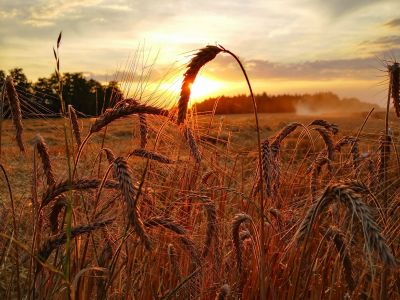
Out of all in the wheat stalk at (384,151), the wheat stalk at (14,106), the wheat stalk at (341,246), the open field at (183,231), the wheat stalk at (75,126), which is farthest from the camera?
the wheat stalk at (75,126)

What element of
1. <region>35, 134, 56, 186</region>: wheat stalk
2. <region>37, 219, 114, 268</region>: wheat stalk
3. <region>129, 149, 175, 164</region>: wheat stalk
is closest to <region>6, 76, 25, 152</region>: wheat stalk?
<region>35, 134, 56, 186</region>: wheat stalk

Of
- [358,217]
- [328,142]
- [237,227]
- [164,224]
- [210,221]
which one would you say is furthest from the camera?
[328,142]

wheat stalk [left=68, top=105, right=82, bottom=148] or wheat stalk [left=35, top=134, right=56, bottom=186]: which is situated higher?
wheat stalk [left=68, top=105, right=82, bottom=148]

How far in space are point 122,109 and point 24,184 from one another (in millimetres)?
8049

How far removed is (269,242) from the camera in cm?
341

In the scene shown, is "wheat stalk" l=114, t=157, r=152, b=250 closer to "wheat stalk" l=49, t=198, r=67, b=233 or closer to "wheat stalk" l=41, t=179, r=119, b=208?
"wheat stalk" l=41, t=179, r=119, b=208

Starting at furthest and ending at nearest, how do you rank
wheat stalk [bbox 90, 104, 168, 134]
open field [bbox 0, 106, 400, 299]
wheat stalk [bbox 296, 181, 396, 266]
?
wheat stalk [bbox 90, 104, 168, 134] < open field [bbox 0, 106, 400, 299] < wheat stalk [bbox 296, 181, 396, 266]

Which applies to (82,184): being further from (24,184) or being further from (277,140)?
(24,184)

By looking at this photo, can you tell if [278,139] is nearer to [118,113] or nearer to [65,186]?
[118,113]

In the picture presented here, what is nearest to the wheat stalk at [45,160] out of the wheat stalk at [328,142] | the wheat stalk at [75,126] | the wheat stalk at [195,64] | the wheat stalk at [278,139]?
the wheat stalk at [75,126]

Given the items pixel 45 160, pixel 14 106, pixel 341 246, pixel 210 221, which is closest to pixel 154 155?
pixel 210 221

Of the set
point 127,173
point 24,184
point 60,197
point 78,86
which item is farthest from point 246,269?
point 78,86

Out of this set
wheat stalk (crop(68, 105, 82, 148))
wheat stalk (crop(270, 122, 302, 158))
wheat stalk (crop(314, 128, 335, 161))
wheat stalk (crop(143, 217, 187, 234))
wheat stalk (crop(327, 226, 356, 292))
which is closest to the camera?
wheat stalk (crop(143, 217, 187, 234))

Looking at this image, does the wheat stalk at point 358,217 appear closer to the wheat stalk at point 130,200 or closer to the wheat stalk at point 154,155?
the wheat stalk at point 130,200
